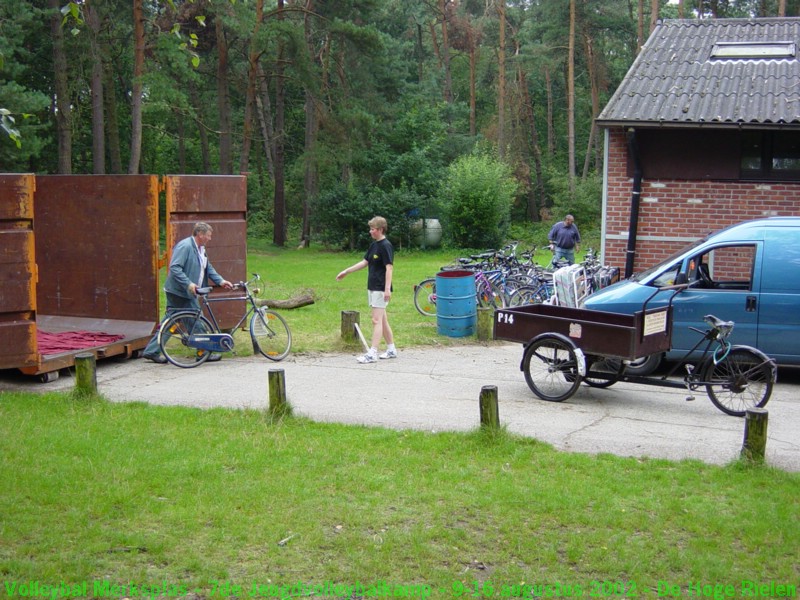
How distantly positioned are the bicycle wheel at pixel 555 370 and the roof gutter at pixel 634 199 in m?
5.32

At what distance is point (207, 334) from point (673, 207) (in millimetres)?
7813

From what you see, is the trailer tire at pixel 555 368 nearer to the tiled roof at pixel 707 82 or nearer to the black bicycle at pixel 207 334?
the black bicycle at pixel 207 334

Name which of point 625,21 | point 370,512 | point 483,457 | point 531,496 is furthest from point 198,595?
point 625,21

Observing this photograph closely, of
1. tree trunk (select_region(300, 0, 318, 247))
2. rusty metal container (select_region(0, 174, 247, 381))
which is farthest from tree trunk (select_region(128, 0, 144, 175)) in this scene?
rusty metal container (select_region(0, 174, 247, 381))

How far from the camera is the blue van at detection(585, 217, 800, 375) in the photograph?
10.3m

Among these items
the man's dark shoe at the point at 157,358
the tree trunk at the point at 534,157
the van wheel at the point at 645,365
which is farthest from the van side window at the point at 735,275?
the tree trunk at the point at 534,157

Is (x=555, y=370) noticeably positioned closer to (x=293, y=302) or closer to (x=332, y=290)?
(x=293, y=302)

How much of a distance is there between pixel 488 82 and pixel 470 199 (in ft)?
78.4

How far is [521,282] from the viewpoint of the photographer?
1627cm

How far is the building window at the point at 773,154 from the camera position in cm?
1373

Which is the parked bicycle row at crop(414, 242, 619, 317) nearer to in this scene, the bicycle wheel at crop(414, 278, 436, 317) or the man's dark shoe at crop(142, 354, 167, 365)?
the bicycle wheel at crop(414, 278, 436, 317)

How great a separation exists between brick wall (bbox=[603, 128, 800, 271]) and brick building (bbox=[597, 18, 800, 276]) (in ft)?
0.05

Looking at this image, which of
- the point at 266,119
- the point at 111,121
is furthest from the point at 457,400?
the point at 266,119

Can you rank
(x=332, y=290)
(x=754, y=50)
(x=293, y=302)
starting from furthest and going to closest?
(x=332, y=290) < (x=754, y=50) < (x=293, y=302)
